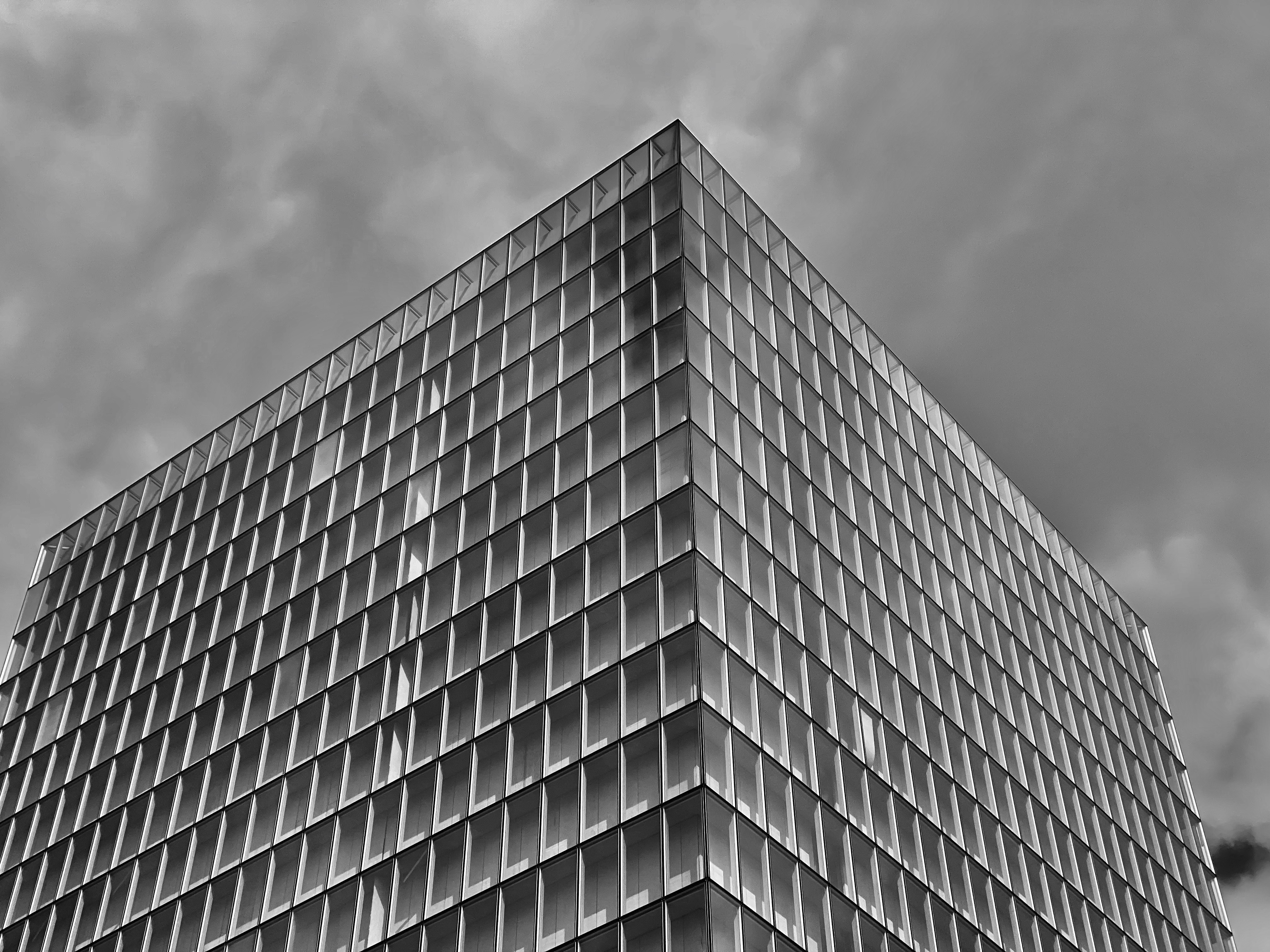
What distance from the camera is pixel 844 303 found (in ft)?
204

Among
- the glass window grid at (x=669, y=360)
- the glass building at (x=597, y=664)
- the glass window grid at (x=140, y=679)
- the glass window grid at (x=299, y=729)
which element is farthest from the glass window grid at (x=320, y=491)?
the glass window grid at (x=299, y=729)

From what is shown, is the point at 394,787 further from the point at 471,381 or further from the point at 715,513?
the point at 471,381

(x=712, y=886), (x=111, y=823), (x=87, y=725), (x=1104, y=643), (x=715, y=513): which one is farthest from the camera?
(x=1104, y=643)

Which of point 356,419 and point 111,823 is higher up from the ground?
point 356,419

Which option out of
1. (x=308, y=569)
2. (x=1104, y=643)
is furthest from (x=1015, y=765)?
(x=308, y=569)

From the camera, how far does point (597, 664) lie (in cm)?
4403

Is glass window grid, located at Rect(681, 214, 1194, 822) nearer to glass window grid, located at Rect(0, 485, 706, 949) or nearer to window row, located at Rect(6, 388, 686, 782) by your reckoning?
window row, located at Rect(6, 388, 686, 782)

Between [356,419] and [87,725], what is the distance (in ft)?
50.1

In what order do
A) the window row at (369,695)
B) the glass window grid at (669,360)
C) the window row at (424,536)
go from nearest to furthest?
the window row at (369,695)
the window row at (424,536)
the glass window grid at (669,360)

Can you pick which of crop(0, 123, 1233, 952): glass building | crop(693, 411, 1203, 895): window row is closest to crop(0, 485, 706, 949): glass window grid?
crop(0, 123, 1233, 952): glass building

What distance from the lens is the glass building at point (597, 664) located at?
41969 mm

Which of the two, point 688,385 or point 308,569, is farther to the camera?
point 308,569

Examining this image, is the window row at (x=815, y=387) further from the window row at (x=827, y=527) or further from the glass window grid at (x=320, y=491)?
the window row at (x=827, y=527)

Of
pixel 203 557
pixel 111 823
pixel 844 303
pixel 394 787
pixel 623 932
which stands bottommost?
pixel 623 932
